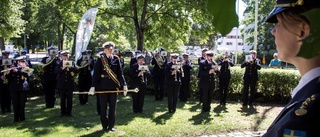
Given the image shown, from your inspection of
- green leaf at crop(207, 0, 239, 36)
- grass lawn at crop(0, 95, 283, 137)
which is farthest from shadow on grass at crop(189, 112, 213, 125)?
green leaf at crop(207, 0, 239, 36)

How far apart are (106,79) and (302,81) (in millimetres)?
6439

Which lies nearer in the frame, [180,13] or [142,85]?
[142,85]

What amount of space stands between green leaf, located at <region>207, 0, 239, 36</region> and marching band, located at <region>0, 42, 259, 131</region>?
6741mm

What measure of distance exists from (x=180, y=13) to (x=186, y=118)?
28.3 feet

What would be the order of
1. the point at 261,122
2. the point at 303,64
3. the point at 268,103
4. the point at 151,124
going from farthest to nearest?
the point at 268,103 → the point at 261,122 → the point at 151,124 → the point at 303,64

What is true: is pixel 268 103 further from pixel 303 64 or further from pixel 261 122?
pixel 303 64

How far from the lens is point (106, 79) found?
7273 mm

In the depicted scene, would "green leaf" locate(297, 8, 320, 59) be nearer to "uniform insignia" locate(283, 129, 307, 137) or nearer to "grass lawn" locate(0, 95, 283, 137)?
"uniform insignia" locate(283, 129, 307, 137)

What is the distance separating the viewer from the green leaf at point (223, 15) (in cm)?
55

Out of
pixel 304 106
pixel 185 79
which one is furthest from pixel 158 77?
pixel 304 106

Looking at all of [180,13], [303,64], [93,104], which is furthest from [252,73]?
[303,64]

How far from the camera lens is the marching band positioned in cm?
730

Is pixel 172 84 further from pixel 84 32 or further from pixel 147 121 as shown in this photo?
pixel 84 32

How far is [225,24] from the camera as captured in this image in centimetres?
55
